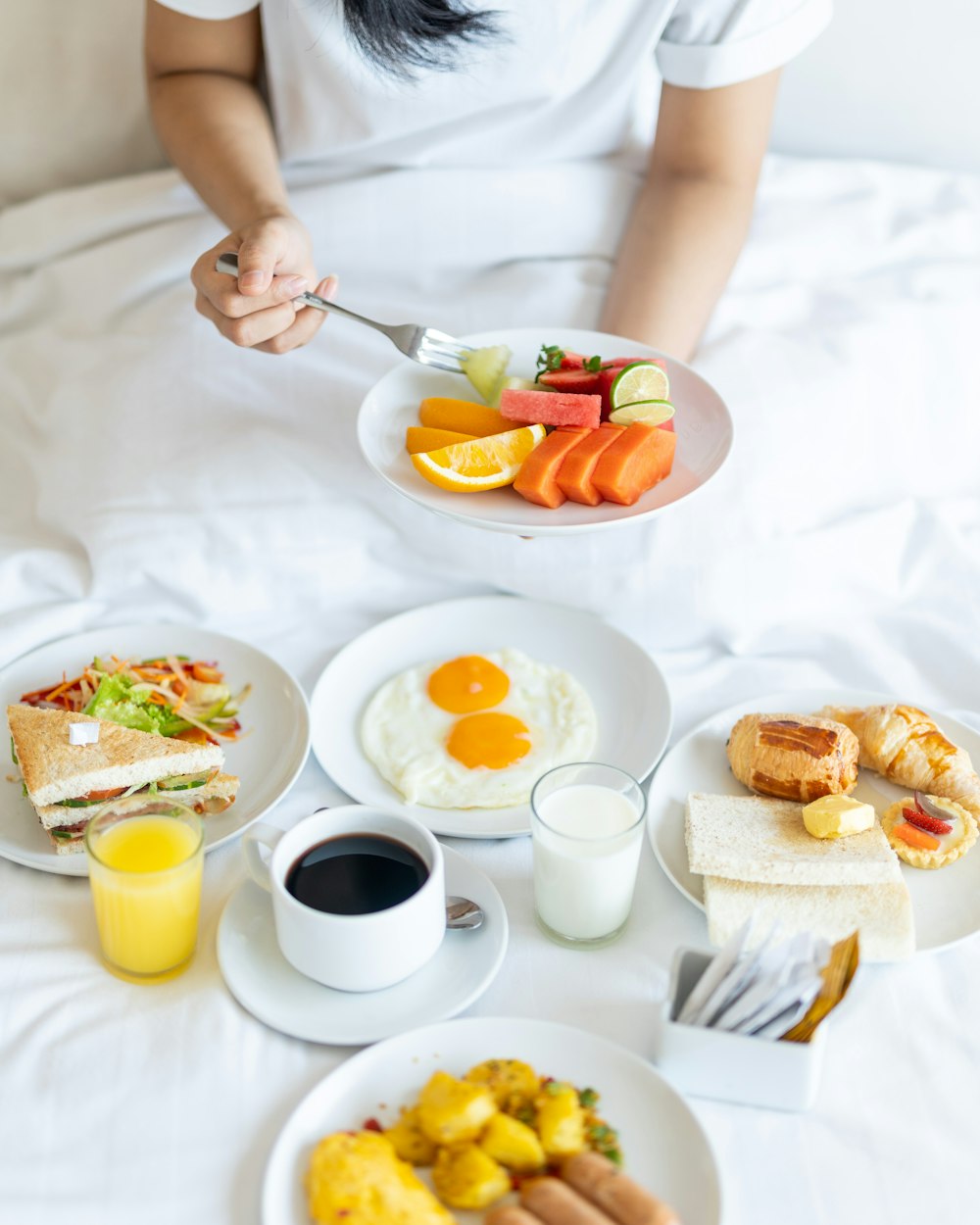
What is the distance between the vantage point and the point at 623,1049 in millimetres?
1072

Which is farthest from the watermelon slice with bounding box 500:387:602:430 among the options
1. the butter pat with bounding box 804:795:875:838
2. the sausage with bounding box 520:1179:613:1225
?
the sausage with bounding box 520:1179:613:1225

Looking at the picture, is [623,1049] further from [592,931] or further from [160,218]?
[160,218]

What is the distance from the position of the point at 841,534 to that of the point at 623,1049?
892mm

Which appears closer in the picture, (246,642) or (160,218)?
(246,642)

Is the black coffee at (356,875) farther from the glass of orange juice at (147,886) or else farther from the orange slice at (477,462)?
the orange slice at (477,462)

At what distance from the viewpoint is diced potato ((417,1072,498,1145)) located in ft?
3.17

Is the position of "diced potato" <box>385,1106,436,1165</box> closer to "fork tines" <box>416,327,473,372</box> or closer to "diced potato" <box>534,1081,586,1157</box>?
"diced potato" <box>534,1081,586,1157</box>

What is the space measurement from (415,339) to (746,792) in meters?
0.68

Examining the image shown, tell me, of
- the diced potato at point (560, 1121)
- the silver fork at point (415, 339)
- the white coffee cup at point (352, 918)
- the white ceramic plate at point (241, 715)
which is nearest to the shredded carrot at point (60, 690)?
the white ceramic plate at point (241, 715)

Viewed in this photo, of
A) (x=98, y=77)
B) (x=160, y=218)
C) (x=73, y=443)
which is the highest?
(x=98, y=77)

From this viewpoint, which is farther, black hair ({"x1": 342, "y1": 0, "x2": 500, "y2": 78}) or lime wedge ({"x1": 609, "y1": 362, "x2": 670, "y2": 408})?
black hair ({"x1": 342, "y1": 0, "x2": 500, "y2": 78})

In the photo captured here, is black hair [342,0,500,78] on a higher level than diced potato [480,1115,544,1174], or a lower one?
higher

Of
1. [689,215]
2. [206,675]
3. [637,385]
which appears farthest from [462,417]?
[689,215]

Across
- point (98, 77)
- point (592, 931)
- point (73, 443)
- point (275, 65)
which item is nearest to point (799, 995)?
point (592, 931)
